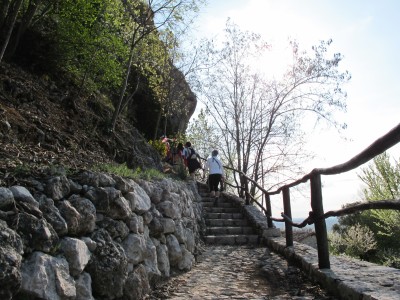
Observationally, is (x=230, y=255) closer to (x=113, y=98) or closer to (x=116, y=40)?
(x=116, y=40)

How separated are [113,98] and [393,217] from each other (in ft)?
37.5

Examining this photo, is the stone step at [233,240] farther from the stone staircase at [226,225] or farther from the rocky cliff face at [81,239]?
the rocky cliff face at [81,239]

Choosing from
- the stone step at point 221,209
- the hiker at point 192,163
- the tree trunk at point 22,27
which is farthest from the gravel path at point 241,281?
the hiker at point 192,163

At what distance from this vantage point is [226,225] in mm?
9008

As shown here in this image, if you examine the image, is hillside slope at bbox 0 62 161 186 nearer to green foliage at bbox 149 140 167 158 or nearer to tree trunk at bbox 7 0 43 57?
tree trunk at bbox 7 0 43 57

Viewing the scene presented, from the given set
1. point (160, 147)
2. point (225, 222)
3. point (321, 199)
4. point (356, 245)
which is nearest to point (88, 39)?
point (225, 222)

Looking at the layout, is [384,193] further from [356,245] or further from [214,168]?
[214,168]

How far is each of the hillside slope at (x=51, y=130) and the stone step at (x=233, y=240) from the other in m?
2.51

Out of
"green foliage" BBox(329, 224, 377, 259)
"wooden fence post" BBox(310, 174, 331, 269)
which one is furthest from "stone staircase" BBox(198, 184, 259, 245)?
"green foliage" BBox(329, 224, 377, 259)

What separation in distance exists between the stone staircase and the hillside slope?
7.15 feet

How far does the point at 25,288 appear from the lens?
2.13m

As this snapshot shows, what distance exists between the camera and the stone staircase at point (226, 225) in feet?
25.8

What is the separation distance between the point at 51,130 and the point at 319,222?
14.0 ft

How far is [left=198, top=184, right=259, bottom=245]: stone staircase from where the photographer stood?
787 centimetres
